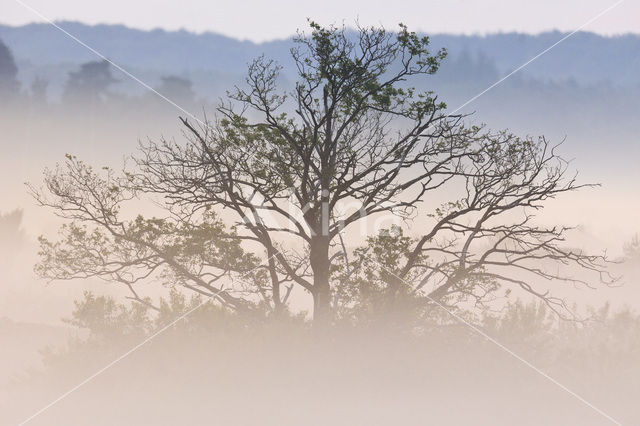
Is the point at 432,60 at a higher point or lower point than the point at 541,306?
higher

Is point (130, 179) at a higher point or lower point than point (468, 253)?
higher

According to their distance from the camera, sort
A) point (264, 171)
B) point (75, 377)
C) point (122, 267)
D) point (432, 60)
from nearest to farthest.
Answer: point (432, 60)
point (264, 171)
point (122, 267)
point (75, 377)

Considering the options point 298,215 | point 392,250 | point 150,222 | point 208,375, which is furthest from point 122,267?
point 392,250

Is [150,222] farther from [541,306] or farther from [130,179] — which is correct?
[541,306]

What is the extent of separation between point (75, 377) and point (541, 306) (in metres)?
19.7

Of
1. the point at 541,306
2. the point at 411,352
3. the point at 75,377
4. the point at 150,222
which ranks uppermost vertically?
the point at 150,222

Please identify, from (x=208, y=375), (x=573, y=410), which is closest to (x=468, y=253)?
(x=573, y=410)

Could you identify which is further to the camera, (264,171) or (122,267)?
(122,267)

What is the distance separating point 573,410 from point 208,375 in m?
12.0

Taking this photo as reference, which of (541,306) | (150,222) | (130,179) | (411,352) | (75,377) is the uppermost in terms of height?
(130,179)

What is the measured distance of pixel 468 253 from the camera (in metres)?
21.3

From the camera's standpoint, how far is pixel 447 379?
67.8 ft

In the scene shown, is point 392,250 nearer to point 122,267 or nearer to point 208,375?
point 208,375

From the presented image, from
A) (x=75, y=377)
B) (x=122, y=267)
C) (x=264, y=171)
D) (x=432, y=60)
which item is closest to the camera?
(x=432, y=60)
